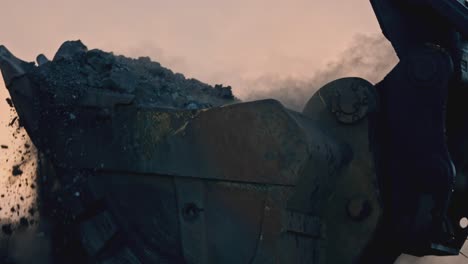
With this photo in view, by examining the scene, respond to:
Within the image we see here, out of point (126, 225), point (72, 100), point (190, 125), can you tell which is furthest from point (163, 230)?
point (72, 100)

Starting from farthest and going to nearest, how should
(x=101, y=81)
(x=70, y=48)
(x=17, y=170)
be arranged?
(x=70, y=48), (x=17, y=170), (x=101, y=81)

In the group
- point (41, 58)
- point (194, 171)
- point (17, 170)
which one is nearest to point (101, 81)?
point (17, 170)

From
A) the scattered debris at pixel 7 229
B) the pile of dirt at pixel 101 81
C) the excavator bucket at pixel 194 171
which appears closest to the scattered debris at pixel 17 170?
the excavator bucket at pixel 194 171

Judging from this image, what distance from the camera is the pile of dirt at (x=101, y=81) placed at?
668cm

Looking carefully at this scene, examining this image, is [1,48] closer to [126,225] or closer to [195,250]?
[126,225]

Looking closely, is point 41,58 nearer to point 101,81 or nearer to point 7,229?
point 101,81

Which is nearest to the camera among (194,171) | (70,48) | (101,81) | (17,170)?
(194,171)

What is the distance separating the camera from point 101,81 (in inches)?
268

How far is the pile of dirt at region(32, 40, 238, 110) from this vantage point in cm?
668

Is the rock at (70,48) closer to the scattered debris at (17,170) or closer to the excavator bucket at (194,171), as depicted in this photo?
the excavator bucket at (194,171)

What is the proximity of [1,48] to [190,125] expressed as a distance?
2.00m

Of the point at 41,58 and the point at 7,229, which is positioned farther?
the point at 41,58

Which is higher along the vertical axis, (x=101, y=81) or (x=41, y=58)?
(x=41, y=58)

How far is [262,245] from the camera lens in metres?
5.73
